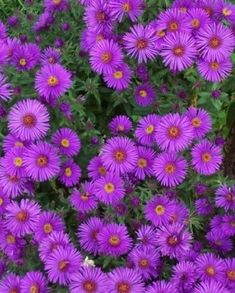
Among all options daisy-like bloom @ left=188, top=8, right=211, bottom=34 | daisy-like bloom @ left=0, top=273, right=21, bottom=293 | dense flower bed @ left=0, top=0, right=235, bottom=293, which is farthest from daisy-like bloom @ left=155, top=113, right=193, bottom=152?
daisy-like bloom @ left=0, top=273, right=21, bottom=293

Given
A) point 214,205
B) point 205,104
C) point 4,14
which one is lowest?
point 214,205

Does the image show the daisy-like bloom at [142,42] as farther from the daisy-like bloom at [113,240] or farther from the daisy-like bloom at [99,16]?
the daisy-like bloom at [113,240]

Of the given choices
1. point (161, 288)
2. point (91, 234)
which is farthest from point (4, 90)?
point (161, 288)

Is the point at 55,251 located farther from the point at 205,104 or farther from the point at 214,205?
the point at 205,104

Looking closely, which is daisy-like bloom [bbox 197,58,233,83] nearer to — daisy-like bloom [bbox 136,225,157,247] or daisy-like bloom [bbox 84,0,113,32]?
daisy-like bloom [bbox 84,0,113,32]

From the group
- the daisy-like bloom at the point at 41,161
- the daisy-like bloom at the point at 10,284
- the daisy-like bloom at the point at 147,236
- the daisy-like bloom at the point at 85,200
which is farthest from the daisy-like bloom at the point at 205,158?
the daisy-like bloom at the point at 10,284

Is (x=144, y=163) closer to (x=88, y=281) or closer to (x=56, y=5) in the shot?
(x=88, y=281)

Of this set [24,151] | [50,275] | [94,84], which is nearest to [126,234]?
[50,275]
